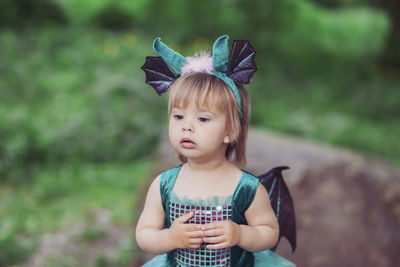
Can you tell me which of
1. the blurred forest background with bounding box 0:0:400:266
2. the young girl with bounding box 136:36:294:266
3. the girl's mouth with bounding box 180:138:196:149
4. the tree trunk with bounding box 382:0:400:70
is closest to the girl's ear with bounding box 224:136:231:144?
the young girl with bounding box 136:36:294:266

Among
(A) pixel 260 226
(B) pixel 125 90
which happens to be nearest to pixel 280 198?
(A) pixel 260 226

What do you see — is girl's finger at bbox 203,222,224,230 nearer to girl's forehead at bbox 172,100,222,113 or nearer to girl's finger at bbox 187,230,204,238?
girl's finger at bbox 187,230,204,238

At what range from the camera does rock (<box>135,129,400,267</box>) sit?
3301 millimetres

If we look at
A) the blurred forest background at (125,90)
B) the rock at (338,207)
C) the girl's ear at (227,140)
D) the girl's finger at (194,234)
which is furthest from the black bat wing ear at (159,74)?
the blurred forest background at (125,90)

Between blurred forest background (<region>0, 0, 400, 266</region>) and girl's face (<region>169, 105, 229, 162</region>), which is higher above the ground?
girl's face (<region>169, 105, 229, 162</region>)

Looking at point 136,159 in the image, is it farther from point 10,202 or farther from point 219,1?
point 219,1

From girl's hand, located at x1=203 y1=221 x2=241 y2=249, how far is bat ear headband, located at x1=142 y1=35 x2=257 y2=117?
0.39 meters

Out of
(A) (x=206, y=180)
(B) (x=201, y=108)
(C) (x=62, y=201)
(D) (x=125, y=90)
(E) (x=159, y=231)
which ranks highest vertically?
(B) (x=201, y=108)

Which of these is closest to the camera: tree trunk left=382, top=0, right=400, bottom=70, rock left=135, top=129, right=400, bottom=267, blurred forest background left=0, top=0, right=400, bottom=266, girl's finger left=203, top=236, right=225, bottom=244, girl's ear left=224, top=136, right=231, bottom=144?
girl's finger left=203, top=236, right=225, bottom=244

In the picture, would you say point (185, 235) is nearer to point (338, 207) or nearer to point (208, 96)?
point (208, 96)

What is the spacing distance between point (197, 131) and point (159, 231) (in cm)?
35

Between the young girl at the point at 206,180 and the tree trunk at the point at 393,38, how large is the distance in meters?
8.19

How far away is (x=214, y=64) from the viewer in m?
1.54

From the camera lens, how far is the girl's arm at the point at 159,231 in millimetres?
1448
